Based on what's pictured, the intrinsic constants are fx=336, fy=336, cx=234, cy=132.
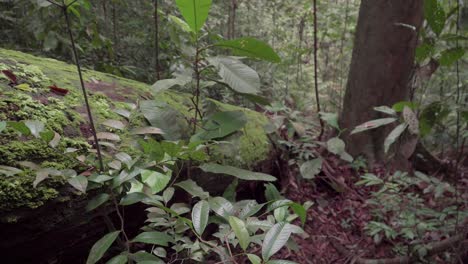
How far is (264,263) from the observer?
0.92 m

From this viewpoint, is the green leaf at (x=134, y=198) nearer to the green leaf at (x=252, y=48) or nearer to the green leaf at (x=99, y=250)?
the green leaf at (x=99, y=250)

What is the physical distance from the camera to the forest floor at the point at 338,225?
254cm

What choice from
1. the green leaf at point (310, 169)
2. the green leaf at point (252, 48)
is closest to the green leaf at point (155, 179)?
the green leaf at point (252, 48)

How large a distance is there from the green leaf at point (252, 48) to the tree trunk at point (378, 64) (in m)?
2.40

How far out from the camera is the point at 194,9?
54.3 inches

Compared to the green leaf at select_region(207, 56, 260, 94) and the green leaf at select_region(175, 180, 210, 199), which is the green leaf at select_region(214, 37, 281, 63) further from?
the green leaf at select_region(175, 180, 210, 199)

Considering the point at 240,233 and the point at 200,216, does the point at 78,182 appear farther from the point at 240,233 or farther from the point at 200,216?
the point at 240,233

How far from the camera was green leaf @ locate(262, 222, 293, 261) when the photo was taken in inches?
37.3

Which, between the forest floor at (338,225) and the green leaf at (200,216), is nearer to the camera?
the green leaf at (200,216)

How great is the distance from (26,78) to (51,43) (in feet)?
4.39

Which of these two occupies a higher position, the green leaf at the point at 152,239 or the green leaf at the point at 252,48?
the green leaf at the point at 252,48

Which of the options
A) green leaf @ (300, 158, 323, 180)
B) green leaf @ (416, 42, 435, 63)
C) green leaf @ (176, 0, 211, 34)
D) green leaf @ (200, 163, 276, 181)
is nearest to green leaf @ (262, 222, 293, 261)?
green leaf @ (200, 163, 276, 181)

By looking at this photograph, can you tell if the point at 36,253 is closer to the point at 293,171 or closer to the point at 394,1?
the point at 293,171

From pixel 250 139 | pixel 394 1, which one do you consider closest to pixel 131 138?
pixel 250 139
